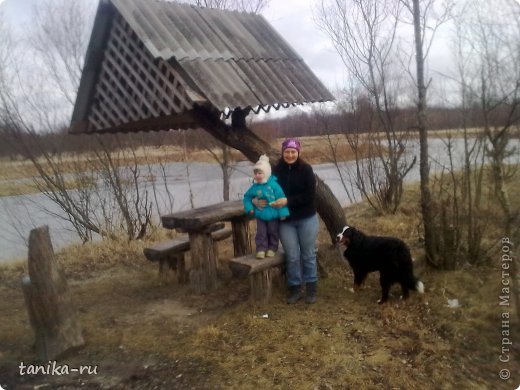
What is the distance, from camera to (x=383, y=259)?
13.7ft

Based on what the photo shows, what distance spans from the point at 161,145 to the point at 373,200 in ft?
16.9

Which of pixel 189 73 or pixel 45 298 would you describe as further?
pixel 189 73

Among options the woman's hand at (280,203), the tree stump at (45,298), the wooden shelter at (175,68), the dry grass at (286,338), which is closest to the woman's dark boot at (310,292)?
the dry grass at (286,338)

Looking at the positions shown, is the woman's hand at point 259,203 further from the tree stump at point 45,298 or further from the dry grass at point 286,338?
the tree stump at point 45,298

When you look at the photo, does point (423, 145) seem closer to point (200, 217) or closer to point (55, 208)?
point (200, 217)

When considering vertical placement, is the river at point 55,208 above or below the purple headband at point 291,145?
below

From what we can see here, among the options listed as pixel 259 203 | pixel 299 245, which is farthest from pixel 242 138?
pixel 299 245

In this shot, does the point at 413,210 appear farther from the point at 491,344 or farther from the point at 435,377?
the point at 435,377

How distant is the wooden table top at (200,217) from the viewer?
15.5 ft

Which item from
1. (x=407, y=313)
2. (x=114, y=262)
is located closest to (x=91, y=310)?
(x=114, y=262)

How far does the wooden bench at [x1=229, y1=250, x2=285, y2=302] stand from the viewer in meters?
4.25

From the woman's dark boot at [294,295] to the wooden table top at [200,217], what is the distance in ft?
3.92

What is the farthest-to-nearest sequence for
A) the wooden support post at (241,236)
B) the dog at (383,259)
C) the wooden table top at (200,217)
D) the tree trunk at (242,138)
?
the wooden support post at (241,236) < the tree trunk at (242,138) < the wooden table top at (200,217) < the dog at (383,259)

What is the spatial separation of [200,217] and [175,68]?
1.70 meters
